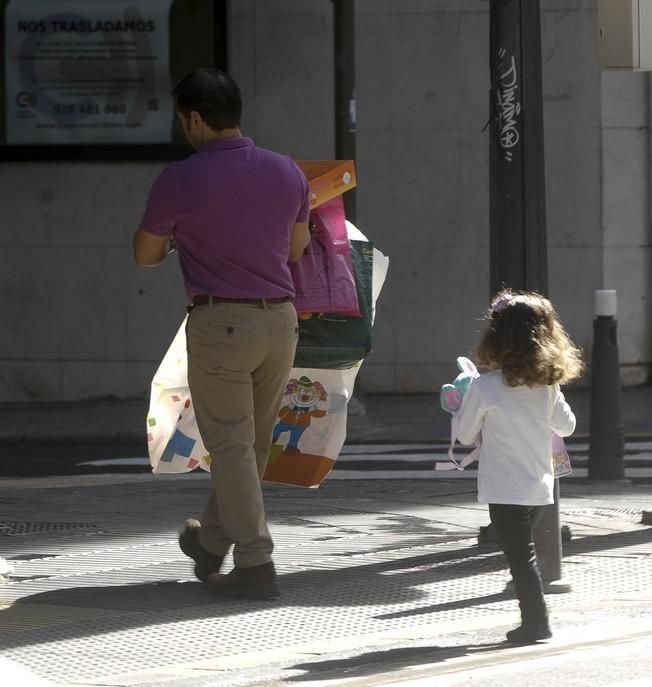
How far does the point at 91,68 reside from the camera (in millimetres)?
16875

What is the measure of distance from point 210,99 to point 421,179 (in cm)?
1019

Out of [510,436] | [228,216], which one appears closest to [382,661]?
[510,436]

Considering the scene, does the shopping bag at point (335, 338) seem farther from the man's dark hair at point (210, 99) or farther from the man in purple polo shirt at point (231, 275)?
the man's dark hair at point (210, 99)

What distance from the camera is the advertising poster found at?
55.0 ft

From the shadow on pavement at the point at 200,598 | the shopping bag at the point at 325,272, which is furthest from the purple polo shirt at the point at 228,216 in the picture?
the shadow on pavement at the point at 200,598

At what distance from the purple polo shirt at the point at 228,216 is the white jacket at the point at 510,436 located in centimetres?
97

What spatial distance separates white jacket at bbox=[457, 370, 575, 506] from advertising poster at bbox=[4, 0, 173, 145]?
36.9 ft

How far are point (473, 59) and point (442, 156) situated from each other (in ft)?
3.15

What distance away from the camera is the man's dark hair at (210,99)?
6520 millimetres

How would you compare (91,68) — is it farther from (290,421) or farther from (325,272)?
(325,272)

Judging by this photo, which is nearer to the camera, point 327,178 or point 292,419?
point 327,178

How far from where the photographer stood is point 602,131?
16.5 metres

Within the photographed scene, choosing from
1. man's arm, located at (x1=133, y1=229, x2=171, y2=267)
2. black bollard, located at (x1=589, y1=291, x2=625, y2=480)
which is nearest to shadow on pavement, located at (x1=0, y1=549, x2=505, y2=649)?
man's arm, located at (x1=133, y1=229, x2=171, y2=267)

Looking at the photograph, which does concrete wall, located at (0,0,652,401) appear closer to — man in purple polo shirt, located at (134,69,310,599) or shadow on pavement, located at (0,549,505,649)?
shadow on pavement, located at (0,549,505,649)
